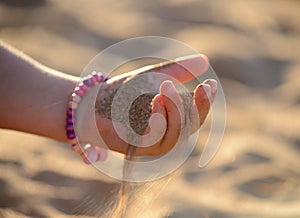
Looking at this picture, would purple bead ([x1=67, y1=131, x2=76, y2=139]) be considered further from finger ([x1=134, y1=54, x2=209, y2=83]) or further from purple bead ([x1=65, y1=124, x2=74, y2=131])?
finger ([x1=134, y1=54, x2=209, y2=83])

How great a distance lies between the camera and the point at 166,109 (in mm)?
1255

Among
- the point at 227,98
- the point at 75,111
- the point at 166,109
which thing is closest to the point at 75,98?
the point at 75,111

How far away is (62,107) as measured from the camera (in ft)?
4.48

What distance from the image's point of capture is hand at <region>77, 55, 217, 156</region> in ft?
4.11

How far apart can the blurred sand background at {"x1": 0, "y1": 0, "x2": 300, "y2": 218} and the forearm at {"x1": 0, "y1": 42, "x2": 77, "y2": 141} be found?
223mm

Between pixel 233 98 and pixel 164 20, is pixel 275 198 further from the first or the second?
pixel 164 20

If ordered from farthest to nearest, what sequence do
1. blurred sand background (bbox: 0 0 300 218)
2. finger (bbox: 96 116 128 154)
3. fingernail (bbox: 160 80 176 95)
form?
blurred sand background (bbox: 0 0 300 218), finger (bbox: 96 116 128 154), fingernail (bbox: 160 80 176 95)

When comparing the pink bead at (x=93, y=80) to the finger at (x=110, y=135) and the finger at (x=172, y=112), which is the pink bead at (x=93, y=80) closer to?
the finger at (x=110, y=135)

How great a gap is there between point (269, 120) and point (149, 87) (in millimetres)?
802

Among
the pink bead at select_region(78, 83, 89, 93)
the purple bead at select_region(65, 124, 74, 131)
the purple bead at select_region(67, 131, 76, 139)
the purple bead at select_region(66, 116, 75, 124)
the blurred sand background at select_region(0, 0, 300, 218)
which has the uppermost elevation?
the pink bead at select_region(78, 83, 89, 93)

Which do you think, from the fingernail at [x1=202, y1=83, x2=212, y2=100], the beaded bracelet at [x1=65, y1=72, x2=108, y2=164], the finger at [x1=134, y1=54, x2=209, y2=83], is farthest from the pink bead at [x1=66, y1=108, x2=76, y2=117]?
the fingernail at [x1=202, y1=83, x2=212, y2=100]

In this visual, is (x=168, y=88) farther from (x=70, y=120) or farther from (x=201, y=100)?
(x=70, y=120)

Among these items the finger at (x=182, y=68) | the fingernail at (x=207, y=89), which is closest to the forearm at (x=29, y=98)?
the finger at (x=182, y=68)

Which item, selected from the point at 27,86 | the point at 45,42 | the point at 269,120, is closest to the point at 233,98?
the point at 269,120
